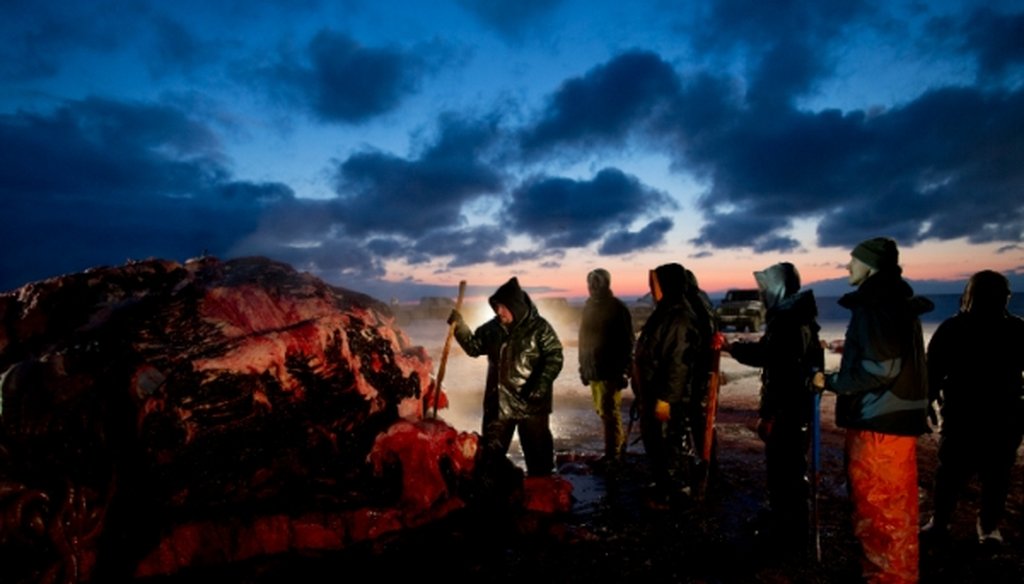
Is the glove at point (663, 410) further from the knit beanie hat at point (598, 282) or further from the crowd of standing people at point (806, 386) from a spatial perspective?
the knit beanie hat at point (598, 282)

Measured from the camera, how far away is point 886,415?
10.7 ft

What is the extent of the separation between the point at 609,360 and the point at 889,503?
3.28m

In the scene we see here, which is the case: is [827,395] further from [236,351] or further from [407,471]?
[236,351]

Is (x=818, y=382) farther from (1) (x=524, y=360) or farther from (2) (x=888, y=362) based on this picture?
(1) (x=524, y=360)

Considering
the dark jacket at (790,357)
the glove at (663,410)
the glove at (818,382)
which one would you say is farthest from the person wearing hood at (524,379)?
the glove at (818,382)

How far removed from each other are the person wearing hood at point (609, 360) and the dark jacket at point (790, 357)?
198cm

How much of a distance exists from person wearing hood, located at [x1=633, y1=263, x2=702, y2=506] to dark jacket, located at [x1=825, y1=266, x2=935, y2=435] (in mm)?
1585

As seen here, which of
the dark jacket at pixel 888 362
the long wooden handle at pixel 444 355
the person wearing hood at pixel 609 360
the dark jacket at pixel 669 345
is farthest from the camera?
the person wearing hood at pixel 609 360

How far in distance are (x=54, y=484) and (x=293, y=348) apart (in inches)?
72.6

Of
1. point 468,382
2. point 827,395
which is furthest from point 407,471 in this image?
point 827,395

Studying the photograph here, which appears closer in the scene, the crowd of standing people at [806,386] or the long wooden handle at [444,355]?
the crowd of standing people at [806,386]

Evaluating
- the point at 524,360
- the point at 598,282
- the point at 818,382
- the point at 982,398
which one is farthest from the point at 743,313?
the point at 818,382

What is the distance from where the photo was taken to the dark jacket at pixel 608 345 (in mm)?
6258

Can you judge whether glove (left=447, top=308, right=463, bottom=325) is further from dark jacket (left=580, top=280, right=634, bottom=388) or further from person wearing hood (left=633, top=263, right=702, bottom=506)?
person wearing hood (left=633, top=263, right=702, bottom=506)
